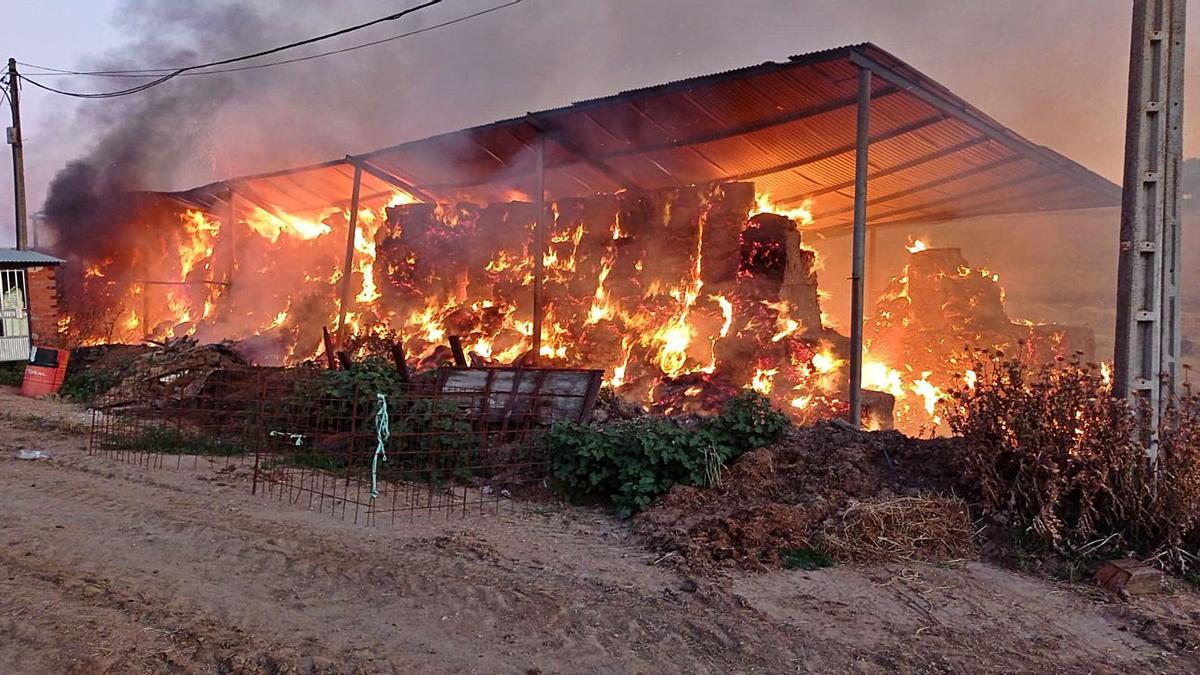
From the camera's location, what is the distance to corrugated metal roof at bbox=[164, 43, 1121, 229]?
35.7ft

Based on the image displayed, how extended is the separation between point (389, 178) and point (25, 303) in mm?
8673

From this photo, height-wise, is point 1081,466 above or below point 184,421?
above

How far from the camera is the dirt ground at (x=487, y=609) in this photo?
12.4 ft

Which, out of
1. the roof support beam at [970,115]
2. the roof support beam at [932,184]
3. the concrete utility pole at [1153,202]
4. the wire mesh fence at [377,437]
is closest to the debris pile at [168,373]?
the wire mesh fence at [377,437]

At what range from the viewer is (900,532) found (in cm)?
555

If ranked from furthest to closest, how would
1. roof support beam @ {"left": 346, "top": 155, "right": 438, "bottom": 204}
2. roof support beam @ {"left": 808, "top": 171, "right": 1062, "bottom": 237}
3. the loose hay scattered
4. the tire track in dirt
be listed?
roof support beam @ {"left": 346, "top": 155, "right": 438, "bottom": 204} < roof support beam @ {"left": 808, "top": 171, "right": 1062, "bottom": 237} < the loose hay scattered < the tire track in dirt

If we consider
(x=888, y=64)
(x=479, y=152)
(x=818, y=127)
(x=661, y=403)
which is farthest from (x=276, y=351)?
(x=888, y=64)

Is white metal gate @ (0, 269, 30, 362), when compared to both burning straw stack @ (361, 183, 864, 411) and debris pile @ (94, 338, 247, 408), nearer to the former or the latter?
debris pile @ (94, 338, 247, 408)

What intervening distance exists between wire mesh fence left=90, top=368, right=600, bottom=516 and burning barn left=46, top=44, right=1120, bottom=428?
4.32 m

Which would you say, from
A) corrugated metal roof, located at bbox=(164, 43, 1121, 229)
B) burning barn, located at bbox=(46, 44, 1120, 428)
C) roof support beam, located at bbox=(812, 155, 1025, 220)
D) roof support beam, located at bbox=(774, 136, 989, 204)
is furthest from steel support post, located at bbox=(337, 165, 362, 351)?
roof support beam, located at bbox=(812, 155, 1025, 220)

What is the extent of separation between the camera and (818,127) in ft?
40.8

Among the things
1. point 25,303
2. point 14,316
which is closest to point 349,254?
point 25,303

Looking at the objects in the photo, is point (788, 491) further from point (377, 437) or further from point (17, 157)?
point (17, 157)

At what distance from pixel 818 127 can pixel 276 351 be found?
47.3 ft
